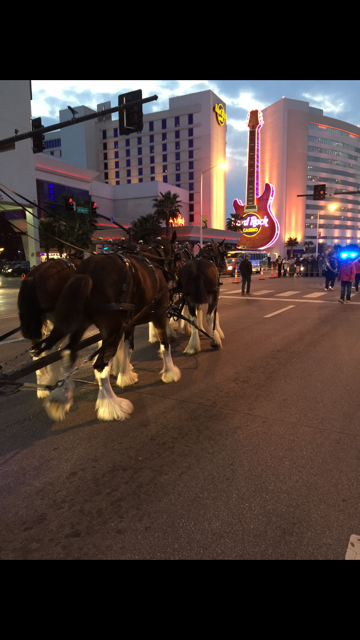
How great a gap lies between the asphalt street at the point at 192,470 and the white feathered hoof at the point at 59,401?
6.1 inches

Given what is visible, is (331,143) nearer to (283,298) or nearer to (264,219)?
(264,219)

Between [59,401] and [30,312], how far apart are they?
3.79 feet

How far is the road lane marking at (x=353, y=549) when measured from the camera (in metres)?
2.04

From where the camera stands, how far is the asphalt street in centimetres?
→ 220

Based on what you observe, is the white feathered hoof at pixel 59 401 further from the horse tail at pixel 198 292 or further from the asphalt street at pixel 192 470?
the horse tail at pixel 198 292

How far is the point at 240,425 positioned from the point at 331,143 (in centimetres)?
12307

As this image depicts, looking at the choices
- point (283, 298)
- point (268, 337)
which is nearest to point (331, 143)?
point (283, 298)

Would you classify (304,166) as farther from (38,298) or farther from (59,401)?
(59,401)

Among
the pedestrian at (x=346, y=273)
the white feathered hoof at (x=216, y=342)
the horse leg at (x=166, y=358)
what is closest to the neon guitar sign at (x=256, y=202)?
the pedestrian at (x=346, y=273)

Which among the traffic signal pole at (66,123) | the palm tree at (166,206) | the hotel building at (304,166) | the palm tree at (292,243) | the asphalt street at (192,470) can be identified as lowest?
the asphalt street at (192,470)

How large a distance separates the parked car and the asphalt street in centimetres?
3082

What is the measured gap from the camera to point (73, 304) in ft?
11.6

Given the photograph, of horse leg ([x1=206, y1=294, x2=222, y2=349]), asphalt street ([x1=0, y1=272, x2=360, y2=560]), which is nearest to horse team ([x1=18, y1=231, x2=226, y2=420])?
asphalt street ([x1=0, y1=272, x2=360, y2=560])
